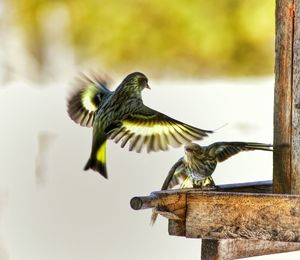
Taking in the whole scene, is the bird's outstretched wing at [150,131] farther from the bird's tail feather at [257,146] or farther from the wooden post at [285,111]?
the wooden post at [285,111]

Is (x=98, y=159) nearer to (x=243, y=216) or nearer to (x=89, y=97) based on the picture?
(x=89, y=97)

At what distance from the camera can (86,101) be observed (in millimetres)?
2875

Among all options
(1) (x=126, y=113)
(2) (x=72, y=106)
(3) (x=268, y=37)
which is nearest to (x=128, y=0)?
(3) (x=268, y=37)

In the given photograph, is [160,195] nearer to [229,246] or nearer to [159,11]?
[229,246]

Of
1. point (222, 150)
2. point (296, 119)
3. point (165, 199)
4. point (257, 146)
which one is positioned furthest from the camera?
point (222, 150)

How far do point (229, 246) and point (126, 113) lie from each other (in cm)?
52

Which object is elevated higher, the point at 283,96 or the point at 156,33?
the point at 156,33

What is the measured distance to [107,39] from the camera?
11.8 feet

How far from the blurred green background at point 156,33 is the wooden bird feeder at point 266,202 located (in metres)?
1.08

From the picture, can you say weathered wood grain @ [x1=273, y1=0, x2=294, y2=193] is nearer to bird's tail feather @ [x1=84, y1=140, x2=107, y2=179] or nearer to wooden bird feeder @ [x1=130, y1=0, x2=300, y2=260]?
wooden bird feeder @ [x1=130, y1=0, x2=300, y2=260]

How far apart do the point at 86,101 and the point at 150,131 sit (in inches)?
12.8

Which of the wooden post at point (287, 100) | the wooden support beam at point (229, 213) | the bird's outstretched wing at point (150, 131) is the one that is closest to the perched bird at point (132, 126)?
the bird's outstretched wing at point (150, 131)

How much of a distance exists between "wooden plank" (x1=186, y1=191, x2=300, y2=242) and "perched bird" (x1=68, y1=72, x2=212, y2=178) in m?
0.34

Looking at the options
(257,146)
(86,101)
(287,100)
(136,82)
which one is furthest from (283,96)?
(86,101)
